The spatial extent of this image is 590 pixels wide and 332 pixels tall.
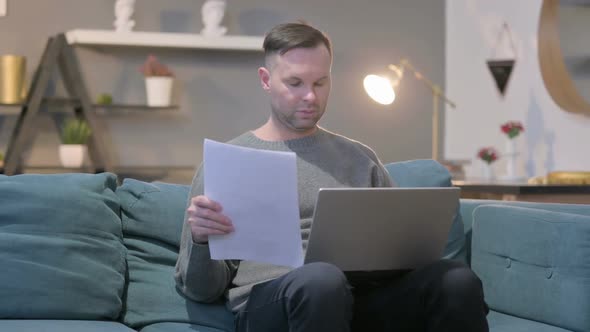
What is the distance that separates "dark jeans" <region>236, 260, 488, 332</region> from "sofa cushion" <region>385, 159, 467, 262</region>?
50 centimetres

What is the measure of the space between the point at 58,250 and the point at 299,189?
1.96ft

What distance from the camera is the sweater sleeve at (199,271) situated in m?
1.94

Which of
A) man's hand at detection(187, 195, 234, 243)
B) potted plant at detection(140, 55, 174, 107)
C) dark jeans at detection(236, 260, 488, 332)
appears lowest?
dark jeans at detection(236, 260, 488, 332)

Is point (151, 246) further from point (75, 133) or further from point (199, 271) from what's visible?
point (75, 133)

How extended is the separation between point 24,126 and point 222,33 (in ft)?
4.02

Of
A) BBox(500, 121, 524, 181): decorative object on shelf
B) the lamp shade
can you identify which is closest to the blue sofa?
the lamp shade

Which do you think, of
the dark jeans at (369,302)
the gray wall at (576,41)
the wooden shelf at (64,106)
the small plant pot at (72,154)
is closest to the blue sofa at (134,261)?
the dark jeans at (369,302)

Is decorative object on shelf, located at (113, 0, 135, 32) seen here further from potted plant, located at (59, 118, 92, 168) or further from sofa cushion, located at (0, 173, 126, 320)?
sofa cushion, located at (0, 173, 126, 320)

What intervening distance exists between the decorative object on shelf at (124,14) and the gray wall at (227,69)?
0.47 ft

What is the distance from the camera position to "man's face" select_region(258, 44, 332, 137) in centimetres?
208

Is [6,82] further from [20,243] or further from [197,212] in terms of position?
[197,212]

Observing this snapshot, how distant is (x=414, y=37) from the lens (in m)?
5.61

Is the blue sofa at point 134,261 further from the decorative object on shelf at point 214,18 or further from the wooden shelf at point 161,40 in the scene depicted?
the decorative object on shelf at point 214,18

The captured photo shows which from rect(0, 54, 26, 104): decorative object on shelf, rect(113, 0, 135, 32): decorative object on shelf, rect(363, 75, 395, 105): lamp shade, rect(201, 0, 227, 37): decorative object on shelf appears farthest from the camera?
rect(201, 0, 227, 37): decorative object on shelf
